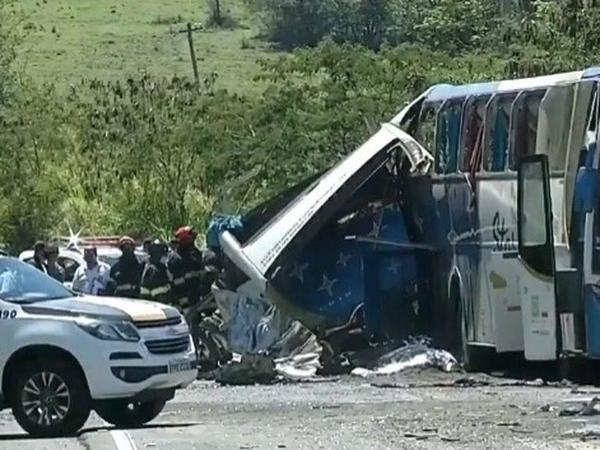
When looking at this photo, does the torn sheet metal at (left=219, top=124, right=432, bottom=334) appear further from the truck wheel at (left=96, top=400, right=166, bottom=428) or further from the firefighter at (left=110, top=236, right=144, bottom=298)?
the truck wheel at (left=96, top=400, right=166, bottom=428)

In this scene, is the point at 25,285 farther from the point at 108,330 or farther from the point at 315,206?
the point at 315,206

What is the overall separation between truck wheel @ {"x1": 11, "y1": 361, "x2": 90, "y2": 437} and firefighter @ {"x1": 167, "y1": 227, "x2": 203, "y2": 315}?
6781 millimetres

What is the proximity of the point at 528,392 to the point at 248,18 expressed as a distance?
8107cm

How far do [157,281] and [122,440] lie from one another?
753cm

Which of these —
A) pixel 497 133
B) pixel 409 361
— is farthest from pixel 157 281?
pixel 497 133

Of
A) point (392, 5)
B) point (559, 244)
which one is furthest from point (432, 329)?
point (392, 5)

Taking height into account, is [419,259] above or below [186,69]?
below

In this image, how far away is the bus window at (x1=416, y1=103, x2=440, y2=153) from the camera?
894 inches

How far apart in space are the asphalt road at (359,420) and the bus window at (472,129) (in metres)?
2.68

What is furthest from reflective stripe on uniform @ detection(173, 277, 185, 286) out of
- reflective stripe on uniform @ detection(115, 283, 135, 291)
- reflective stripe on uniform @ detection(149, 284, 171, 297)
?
reflective stripe on uniform @ detection(115, 283, 135, 291)

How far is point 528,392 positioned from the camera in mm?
18531

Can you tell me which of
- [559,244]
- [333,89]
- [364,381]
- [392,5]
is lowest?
[364,381]

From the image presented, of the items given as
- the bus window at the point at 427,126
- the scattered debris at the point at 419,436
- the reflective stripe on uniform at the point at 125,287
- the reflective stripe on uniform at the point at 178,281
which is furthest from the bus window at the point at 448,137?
the scattered debris at the point at 419,436

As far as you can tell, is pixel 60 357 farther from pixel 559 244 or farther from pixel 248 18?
pixel 248 18
